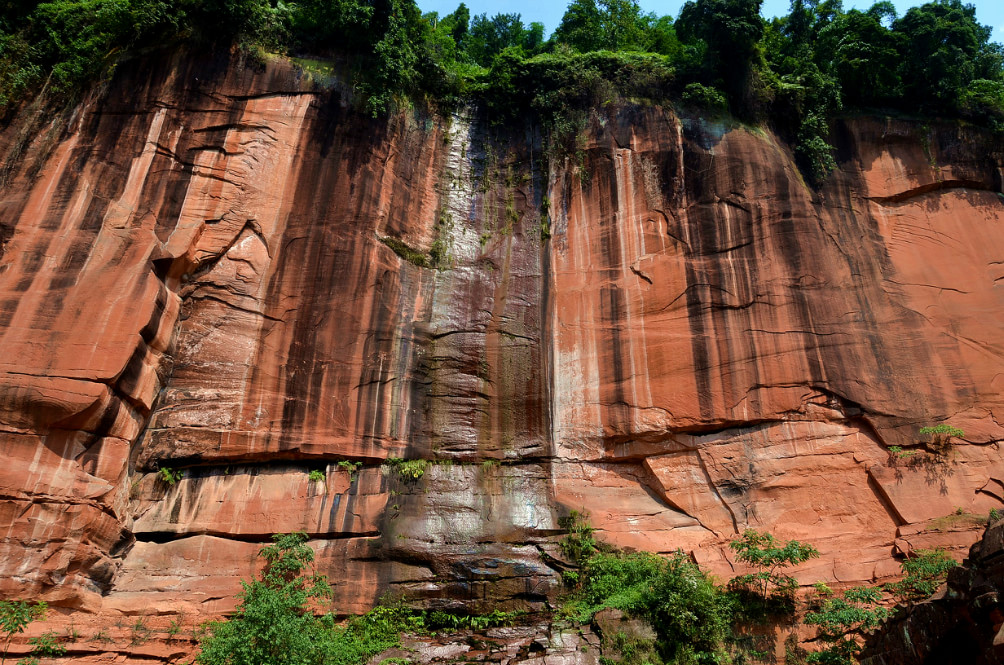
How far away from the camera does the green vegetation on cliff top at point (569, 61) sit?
1483 centimetres

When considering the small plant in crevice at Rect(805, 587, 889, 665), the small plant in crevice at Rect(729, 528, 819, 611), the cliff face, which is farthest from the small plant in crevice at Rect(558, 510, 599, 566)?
the small plant in crevice at Rect(805, 587, 889, 665)

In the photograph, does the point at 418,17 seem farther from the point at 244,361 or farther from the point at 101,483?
the point at 101,483

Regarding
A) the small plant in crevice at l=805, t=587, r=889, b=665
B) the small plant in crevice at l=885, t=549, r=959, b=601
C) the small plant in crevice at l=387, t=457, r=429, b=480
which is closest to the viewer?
the small plant in crevice at l=805, t=587, r=889, b=665

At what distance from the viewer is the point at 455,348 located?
46.3ft

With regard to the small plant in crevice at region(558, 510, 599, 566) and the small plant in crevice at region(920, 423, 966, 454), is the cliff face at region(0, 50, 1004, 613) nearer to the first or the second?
the small plant in crevice at region(920, 423, 966, 454)

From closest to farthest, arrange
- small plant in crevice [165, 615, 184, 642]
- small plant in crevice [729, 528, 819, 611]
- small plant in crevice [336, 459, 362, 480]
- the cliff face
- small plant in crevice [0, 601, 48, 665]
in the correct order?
small plant in crevice [0, 601, 48, 665]
small plant in crevice [165, 615, 184, 642]
small plant in crevice [729, 528, 819, 611]
the cliff face
small plant in crevice [336, 459, 362, 480]

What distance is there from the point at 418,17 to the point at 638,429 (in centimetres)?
1170

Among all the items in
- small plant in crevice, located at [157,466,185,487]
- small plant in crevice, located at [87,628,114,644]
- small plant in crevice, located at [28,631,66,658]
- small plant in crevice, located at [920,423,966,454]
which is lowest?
small plant in crevice, located at [28,631,66,658]

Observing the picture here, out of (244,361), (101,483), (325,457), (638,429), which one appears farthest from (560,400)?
(101,483)

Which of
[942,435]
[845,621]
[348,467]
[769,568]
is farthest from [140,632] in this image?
[942,435]

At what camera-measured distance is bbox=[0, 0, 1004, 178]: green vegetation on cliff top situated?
14828 millimetres

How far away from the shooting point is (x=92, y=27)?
15.0 meters

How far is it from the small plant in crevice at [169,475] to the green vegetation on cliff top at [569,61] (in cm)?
872

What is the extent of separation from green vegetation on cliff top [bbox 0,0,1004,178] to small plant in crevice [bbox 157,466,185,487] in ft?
28.6
